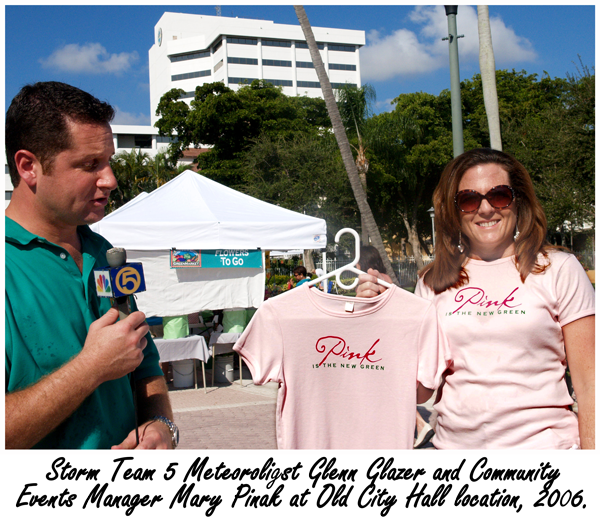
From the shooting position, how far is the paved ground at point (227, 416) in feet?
19.4

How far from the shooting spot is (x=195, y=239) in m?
8.09

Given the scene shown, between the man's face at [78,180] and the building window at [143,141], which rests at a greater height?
the building window at [143,141]

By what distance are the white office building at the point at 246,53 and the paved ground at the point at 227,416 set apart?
245 feet

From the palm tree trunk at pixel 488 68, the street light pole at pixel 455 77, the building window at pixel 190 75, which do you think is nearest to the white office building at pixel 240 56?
the building window at pixel 190 75

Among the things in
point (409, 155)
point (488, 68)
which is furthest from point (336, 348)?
point (409, 155)

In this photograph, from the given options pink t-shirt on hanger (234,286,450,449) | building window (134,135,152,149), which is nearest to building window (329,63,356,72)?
building window (134,135,152,149)

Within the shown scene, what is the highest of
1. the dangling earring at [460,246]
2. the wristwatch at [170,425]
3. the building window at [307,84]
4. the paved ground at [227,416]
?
the building window at [307,84]

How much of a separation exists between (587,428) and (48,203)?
201 centimetres

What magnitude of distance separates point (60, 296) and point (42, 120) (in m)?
0.53

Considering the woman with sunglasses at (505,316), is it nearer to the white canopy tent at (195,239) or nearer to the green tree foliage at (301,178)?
the white canopy tent at (195,239)

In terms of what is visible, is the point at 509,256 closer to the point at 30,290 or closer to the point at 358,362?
the point at 358,362

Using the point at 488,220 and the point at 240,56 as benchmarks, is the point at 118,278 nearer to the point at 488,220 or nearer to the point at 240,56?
the point at 488,220

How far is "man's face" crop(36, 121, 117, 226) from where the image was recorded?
1.59m

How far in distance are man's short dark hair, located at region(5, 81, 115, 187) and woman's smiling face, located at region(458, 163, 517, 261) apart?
153 centimetres
